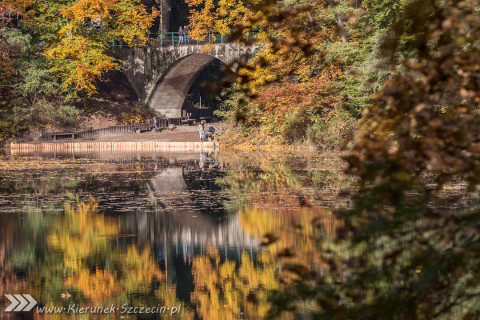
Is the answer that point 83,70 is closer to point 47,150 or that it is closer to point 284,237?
point 47,150

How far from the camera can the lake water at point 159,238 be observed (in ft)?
28.0

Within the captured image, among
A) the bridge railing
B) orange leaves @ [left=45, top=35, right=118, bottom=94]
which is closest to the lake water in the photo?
orange leaves @ [left=45, top=35, right=118, bottom=94]

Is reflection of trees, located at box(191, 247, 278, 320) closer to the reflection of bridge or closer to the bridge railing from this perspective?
the reflection of bridge

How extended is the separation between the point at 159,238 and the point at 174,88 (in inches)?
1602

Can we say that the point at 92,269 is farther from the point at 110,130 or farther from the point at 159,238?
the point at 110,130

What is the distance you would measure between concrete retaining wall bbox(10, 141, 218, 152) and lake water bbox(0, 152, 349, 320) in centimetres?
1544

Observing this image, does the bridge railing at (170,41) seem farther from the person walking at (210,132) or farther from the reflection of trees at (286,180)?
the reflection of trees at (286,180)

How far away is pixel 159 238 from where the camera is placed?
39.8 feet

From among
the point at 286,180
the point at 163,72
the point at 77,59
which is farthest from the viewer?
the point at 163,72

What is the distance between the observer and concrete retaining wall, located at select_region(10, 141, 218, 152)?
128ft

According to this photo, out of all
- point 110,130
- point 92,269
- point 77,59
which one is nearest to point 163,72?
point 77,59

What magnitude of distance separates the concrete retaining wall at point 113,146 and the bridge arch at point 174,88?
38.1 ft

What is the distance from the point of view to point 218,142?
3834cm

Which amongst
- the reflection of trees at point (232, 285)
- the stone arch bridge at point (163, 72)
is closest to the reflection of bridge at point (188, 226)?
the reflection of trees at point (232, 285)
